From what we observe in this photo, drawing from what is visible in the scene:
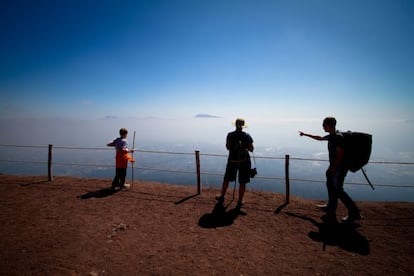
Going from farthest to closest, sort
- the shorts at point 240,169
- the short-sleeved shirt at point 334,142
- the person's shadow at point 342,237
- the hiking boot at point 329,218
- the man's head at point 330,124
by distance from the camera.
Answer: the shorts at point 240,169 < the hiking boot at point 329,218 < the man's head at point 330,124 < the short-sleeved shirt at point 334,142 < the person's shadow at point 342,237

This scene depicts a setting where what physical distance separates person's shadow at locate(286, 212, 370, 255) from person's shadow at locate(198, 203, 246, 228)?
1691 mm

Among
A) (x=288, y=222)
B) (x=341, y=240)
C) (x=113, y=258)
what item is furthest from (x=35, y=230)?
(x=341, y=240)

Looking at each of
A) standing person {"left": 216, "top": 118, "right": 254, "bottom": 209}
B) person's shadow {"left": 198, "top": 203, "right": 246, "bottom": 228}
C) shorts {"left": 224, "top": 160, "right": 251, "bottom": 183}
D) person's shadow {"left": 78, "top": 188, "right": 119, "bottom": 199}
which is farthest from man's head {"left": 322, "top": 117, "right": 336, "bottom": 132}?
person's shadow {"left": 78, "top": 188, "right": 119, "bottom": 199}

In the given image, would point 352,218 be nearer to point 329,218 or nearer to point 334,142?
point 329,218

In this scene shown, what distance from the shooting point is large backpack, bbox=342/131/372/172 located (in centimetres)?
422

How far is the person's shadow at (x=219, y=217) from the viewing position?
4367 millimetres

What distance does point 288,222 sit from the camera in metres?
4.52

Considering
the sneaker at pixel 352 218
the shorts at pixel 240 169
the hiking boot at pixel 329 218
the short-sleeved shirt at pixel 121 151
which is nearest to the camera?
the sneaker at pixel 352 218

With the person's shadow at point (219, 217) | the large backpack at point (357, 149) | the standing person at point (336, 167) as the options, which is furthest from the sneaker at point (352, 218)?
the person's shadow at point (219, 217)

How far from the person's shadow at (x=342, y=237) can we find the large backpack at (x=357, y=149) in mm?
1296

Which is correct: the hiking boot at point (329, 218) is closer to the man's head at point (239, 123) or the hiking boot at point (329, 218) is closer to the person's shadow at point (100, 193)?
the man's head at point (239, 123)

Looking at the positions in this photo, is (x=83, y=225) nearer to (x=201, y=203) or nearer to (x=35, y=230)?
(x=35, y=230)

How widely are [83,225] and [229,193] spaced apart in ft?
13.7

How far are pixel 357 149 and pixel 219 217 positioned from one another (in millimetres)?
3519
